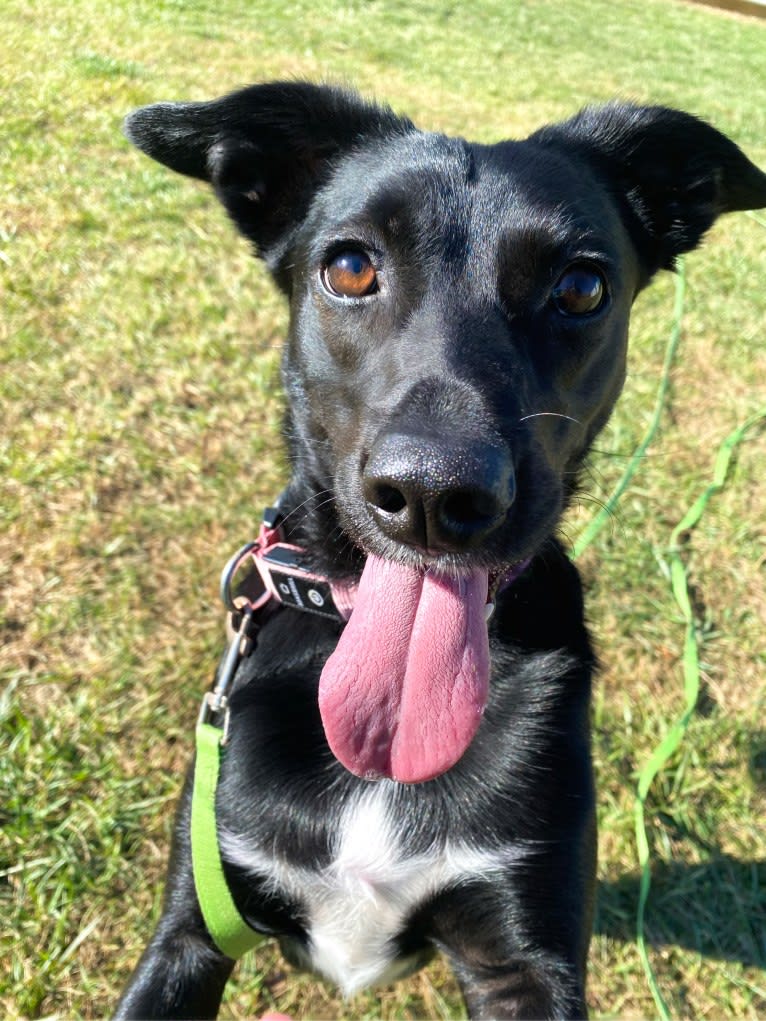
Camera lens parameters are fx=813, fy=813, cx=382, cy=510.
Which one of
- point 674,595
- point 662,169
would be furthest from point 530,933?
point 662,169

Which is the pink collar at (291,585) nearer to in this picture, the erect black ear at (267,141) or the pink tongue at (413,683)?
the pink tongue at (413,683)

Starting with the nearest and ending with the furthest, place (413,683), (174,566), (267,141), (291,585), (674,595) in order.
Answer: (413,683) < (291,585) < (267,141) < (174,566) < (674,595)

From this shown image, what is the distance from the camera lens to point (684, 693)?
123 inches

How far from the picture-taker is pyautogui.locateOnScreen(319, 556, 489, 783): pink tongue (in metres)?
1.66

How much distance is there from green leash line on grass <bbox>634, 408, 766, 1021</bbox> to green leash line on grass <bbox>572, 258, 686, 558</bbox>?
0.32 meters

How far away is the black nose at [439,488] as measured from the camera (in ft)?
4.42

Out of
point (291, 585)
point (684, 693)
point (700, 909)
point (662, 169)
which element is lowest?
point (700, 909)

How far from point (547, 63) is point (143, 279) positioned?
932 cm

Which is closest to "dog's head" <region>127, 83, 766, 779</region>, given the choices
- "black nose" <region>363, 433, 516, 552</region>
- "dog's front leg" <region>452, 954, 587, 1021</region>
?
"black nose" <region>363, 433, 516, 552</region>

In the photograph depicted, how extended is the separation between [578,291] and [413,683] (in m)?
0.96

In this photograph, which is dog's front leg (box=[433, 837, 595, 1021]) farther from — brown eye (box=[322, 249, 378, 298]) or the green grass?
brown eye (box=[322, 249, 378, 298])

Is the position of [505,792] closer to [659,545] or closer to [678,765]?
[678,765]

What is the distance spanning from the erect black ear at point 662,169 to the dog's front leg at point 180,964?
2.01m

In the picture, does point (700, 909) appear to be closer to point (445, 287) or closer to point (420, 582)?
point (420, 582)
